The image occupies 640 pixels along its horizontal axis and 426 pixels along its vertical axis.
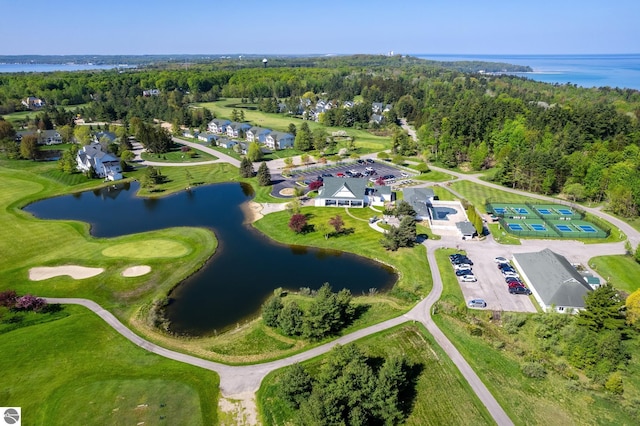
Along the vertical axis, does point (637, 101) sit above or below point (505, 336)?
above

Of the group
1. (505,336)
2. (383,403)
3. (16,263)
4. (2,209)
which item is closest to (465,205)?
(505,336)

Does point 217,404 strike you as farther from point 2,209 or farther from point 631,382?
point 2,209

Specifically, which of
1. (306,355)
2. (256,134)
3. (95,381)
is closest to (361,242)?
(306,355)

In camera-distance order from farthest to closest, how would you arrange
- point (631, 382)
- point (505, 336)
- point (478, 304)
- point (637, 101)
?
point (637, 101) < point (478, 304) < point (505, 336) < point (631, 382)

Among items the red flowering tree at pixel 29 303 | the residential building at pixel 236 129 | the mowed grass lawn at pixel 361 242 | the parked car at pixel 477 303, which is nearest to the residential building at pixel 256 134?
the residential building at pixel 236 129

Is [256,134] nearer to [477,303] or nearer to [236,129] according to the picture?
[236,129]

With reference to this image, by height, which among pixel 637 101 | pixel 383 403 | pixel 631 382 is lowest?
pixel 631 382

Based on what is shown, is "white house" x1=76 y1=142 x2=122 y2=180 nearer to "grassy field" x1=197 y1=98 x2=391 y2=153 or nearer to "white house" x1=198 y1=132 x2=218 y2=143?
"white house" x1=198 y1=132 x2=218 y2=143
